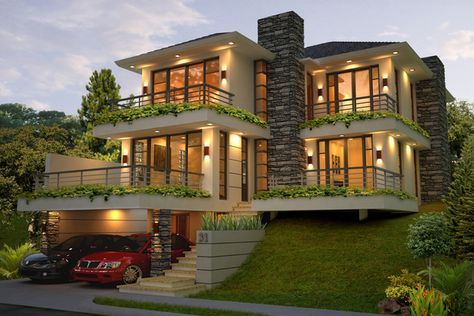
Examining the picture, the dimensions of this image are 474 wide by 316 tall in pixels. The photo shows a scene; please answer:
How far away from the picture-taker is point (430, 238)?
494 inches

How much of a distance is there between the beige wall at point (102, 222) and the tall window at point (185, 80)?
5.76 m

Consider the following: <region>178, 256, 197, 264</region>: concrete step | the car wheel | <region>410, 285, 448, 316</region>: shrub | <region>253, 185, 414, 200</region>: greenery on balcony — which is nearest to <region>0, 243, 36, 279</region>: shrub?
the car wheel

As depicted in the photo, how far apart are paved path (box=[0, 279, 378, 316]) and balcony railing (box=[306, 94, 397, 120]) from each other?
12916 millimetres

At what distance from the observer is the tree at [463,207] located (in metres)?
14.8

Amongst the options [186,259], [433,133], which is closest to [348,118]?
[433,133]

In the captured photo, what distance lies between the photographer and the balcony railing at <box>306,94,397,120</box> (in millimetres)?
23281

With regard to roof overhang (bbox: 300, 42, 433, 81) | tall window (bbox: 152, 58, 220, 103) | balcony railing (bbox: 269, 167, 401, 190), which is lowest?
balcony railing (bbox: 269, 167, 401, 190)

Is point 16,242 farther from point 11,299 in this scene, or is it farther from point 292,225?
point 292,225

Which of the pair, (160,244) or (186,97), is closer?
(160,244)

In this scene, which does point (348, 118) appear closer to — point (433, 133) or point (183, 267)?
point (433, 133)

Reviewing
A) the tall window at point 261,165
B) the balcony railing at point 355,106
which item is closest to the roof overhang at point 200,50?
the balcony railing at point 355,106

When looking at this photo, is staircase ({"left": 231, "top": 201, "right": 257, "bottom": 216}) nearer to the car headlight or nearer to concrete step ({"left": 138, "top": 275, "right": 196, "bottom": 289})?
concrete step ({"left": 138, "top": 275, "right": 196, "bottom": 289})

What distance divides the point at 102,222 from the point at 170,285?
8.70 m

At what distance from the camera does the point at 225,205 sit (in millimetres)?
22047
